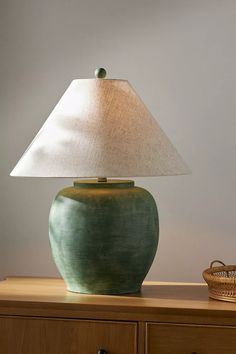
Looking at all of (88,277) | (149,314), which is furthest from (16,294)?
(149,314)

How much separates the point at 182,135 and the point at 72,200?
598 millimetres

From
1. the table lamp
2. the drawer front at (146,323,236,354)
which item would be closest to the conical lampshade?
the table lamp

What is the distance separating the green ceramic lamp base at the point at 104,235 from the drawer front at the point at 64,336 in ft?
0.45

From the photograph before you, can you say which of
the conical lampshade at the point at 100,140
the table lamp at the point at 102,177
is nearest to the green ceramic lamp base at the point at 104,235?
the table lamp at the point at 102,177

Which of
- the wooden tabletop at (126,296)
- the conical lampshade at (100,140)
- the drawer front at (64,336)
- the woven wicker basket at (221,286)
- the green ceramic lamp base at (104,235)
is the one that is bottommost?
the drawer front at (64,336)

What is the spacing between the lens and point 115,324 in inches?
76.3

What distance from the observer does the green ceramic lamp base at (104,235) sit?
2.01 metres

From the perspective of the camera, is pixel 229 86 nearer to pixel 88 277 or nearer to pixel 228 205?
pixel 228 205

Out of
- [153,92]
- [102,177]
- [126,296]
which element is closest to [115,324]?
[126,296]

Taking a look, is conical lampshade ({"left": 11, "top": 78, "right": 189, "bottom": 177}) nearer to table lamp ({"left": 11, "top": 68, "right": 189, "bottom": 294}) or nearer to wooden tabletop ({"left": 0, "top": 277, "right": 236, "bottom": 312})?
table lamp ({"left": 11, "top": 68, "right": 189, "bottom": 294})

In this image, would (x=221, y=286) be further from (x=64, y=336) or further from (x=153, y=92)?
(x=153, y=92)

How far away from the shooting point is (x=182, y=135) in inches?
98.7

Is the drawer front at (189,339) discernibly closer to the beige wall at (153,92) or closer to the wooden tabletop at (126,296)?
the wooden tabletop at (126,296)

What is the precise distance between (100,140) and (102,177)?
97 millimetres
